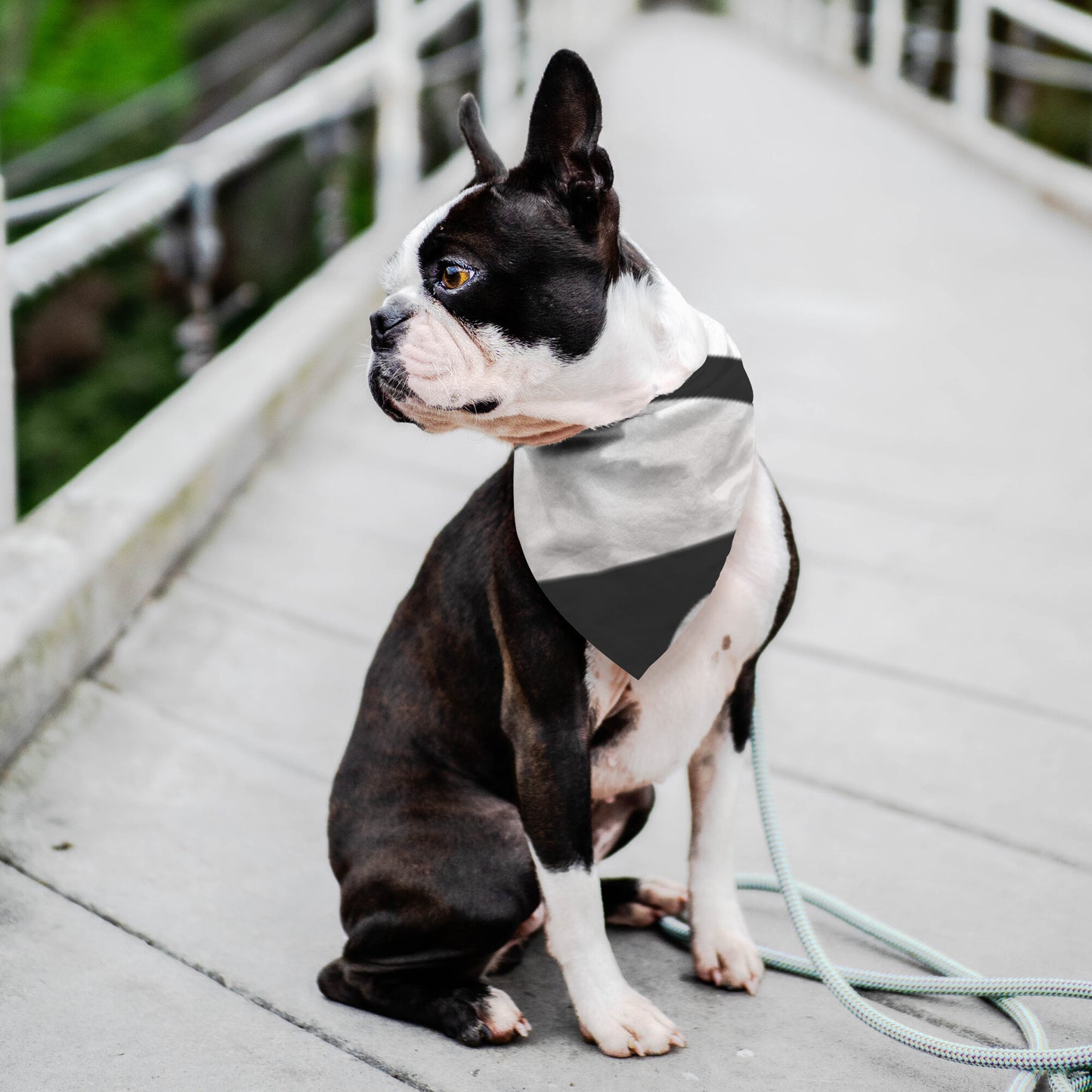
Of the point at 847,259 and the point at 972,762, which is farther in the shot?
the point at 847,259

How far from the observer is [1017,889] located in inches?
80.7

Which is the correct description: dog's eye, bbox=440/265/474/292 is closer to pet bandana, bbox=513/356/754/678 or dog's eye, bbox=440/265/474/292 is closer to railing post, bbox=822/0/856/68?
pet bandana, bbox=513/356/754/678

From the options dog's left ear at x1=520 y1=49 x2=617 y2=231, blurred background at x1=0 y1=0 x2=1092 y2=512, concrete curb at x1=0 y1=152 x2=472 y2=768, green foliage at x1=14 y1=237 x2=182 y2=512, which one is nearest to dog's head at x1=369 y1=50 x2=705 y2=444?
dog's left ear at x1=520 y1=49 x2=617 y2=231

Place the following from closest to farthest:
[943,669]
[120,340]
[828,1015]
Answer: [828,1015], [943,669], [120,340]

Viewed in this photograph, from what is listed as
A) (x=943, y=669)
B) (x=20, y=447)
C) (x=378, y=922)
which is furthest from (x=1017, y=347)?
(x=20, y=447)

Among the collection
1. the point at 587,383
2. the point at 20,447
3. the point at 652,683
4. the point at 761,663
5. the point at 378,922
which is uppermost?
the point at 587,383

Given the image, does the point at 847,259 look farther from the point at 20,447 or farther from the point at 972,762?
the point at 20,447

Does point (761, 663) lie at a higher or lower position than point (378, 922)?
lower

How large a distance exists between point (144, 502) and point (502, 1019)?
1.69 m

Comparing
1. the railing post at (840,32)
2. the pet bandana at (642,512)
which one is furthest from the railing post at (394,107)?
the railing post at (840,32)

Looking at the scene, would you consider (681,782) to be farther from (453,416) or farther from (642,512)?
(453,416)

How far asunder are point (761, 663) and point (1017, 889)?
0.90 metres

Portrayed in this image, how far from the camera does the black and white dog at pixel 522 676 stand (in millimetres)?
1411

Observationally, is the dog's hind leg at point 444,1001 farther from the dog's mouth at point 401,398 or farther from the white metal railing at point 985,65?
the white metal railing at point 985,65
